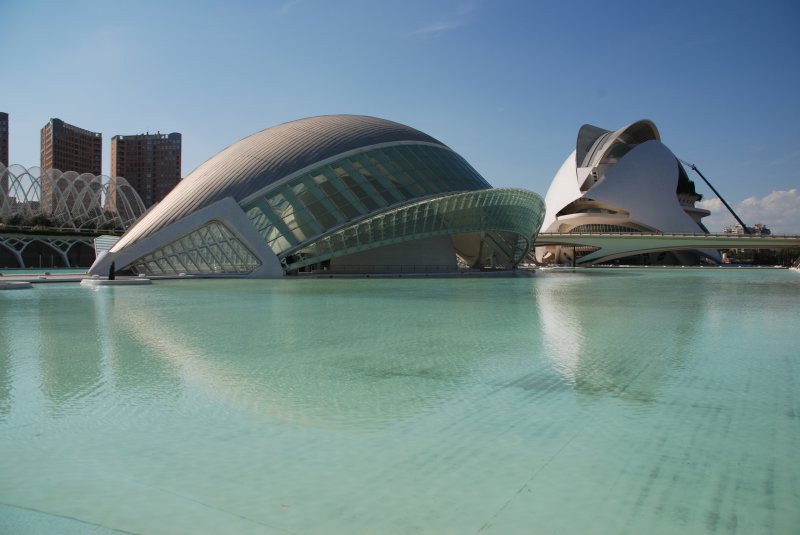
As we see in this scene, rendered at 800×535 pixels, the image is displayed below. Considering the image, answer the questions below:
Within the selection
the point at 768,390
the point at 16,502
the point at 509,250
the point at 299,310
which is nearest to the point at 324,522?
the point at 16,502

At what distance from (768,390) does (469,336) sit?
16.2 ft

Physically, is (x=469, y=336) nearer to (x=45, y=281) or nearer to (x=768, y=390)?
(x=768, y=390)

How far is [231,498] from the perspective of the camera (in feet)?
12.5

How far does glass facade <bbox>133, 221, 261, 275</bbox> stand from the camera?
1334 inches

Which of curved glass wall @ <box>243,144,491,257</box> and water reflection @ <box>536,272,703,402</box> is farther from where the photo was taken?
curved glass wall @ <box>243,144,491,257</box>

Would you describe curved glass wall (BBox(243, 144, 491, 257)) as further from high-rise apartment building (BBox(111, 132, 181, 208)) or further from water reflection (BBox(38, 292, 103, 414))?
high-rise apartment building (BBox(111, 132, 181, 208))

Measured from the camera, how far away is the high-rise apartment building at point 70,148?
117625 millimetres

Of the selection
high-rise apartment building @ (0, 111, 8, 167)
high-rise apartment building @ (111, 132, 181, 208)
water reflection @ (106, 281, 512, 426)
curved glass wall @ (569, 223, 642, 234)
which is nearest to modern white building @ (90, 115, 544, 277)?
water reflection @ (106, 281, 512, 426)

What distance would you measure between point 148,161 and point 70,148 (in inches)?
578

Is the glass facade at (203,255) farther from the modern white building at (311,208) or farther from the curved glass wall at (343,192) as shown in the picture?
the curved glass wall at (343,192)

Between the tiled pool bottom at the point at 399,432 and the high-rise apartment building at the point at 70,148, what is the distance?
124 m

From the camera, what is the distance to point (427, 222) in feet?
118

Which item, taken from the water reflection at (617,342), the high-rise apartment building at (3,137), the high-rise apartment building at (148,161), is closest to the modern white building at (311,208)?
the water reflection at (617,342)

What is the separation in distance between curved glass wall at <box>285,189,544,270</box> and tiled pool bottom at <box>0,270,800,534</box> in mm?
23078
